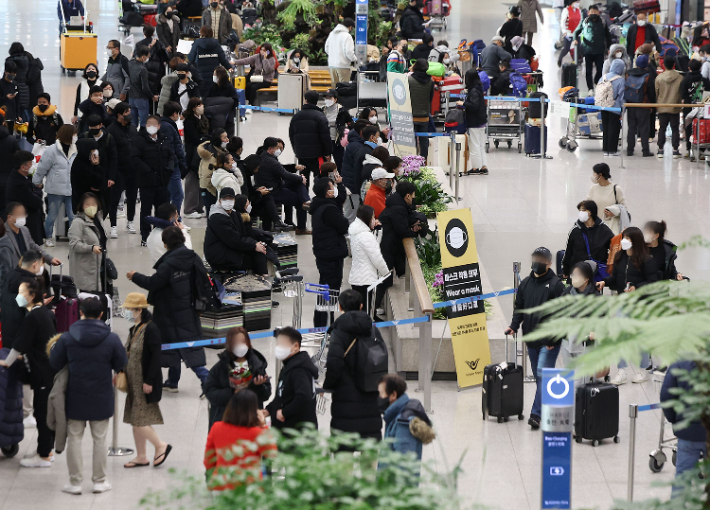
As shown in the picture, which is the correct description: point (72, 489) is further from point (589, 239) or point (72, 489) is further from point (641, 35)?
point (641, 35)

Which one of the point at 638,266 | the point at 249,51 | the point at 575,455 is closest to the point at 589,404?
the point at 575,455

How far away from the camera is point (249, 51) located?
2606 centimetres

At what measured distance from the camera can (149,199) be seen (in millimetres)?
14148

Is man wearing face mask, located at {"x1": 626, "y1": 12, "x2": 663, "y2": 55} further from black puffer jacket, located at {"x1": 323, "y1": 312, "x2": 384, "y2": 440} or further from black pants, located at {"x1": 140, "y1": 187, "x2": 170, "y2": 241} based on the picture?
black puffer jacket, located at {"x1": 323, "y1": 312, "x2": 384, "y2": 440}

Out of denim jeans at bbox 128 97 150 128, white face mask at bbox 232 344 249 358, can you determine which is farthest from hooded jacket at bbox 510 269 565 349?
denim jeans at bbox 128 97 150 128

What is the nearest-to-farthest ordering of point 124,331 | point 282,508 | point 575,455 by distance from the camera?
point 282,508, point 575,455, point 124,331

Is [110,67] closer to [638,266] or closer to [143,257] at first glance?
[143,257]

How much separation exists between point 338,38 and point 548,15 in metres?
21.0

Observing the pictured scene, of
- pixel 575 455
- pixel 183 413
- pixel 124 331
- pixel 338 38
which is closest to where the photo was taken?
pixel 575 455

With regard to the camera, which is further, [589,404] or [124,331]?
[124,331]

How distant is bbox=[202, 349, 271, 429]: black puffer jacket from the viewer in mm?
7434

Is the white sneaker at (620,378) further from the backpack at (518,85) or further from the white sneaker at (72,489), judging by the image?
the backpack at (518,85)

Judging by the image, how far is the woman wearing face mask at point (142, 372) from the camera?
8023 millimetres

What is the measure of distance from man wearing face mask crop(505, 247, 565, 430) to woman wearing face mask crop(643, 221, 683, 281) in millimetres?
1459
